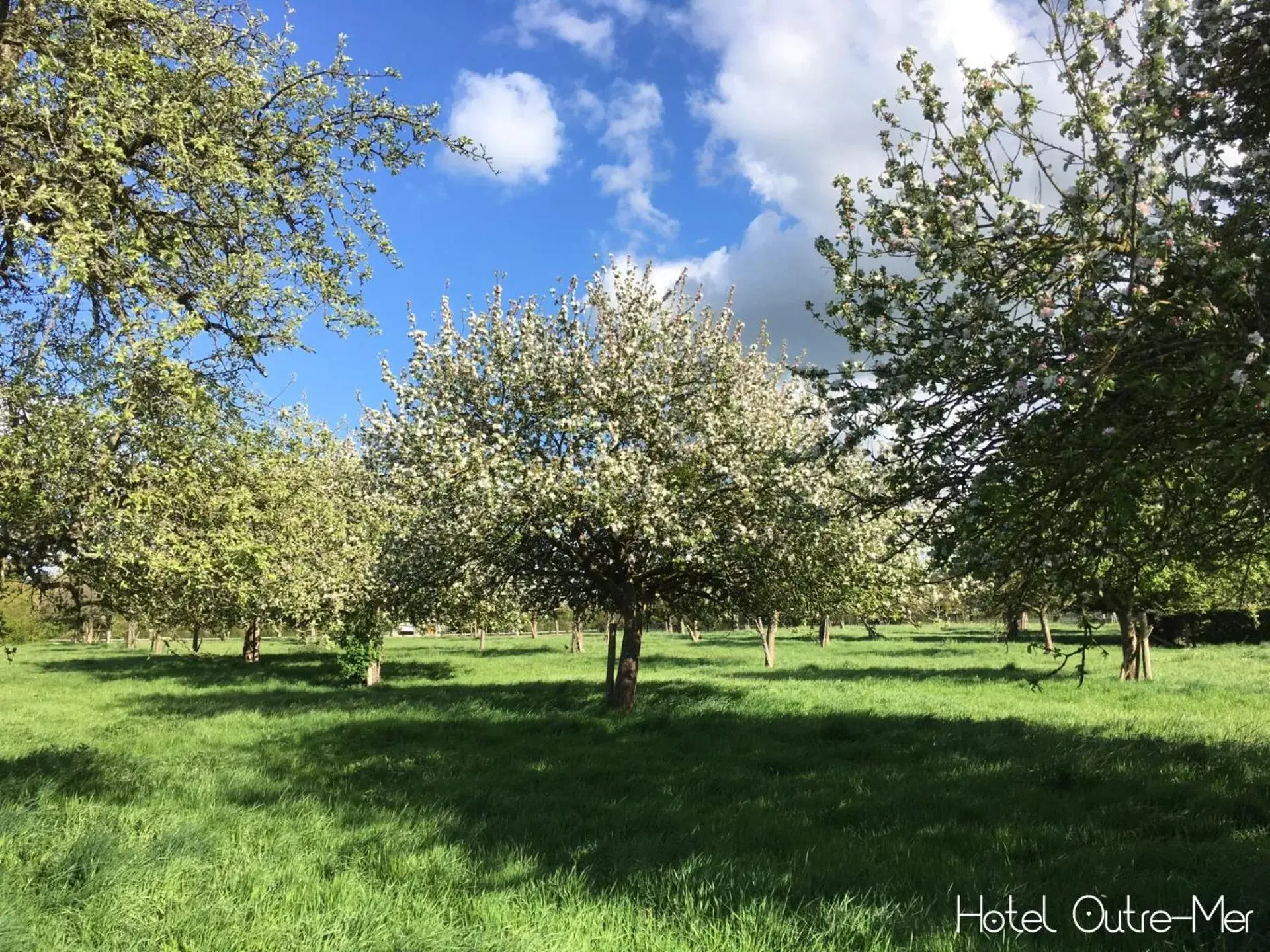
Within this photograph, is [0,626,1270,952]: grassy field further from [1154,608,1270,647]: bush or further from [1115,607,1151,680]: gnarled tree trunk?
[1154,608,1270,647]: bush

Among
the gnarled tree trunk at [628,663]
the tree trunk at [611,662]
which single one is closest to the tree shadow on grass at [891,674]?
the tree trunk at [611,662]

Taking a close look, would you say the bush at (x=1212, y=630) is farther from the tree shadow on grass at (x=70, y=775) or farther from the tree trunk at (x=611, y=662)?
the tree shadow on grass at (x=70, y=775)

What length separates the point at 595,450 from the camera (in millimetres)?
17000

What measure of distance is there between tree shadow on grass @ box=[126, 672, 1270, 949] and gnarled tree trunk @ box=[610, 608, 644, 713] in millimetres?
2664

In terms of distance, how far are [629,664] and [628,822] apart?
1079 cm

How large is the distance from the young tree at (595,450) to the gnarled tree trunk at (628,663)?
4 cm

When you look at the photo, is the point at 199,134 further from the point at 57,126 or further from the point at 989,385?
the point at 989,385

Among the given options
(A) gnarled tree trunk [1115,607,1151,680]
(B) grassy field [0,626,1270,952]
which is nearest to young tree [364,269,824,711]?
(B) grassy field [0,626,1270,952]

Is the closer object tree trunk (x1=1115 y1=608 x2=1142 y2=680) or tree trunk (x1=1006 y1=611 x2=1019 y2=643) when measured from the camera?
tree trunk (x1=1006 y1=611 x2=1019 y2=643)

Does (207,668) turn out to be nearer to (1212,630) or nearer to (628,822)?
(628,822)

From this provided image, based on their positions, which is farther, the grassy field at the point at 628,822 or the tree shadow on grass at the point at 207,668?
the tree shadow on grass at the point at 207,668

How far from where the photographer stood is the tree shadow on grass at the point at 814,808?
7.15m

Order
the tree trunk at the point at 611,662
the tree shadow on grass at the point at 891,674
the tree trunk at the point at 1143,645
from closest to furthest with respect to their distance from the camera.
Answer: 1. the tree trunk at the point at 611,662
2. the tree trunk at the point at 1143,645
3. the tree shadow on grass at the point at 891,674

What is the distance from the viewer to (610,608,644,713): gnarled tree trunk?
20.1 meters
